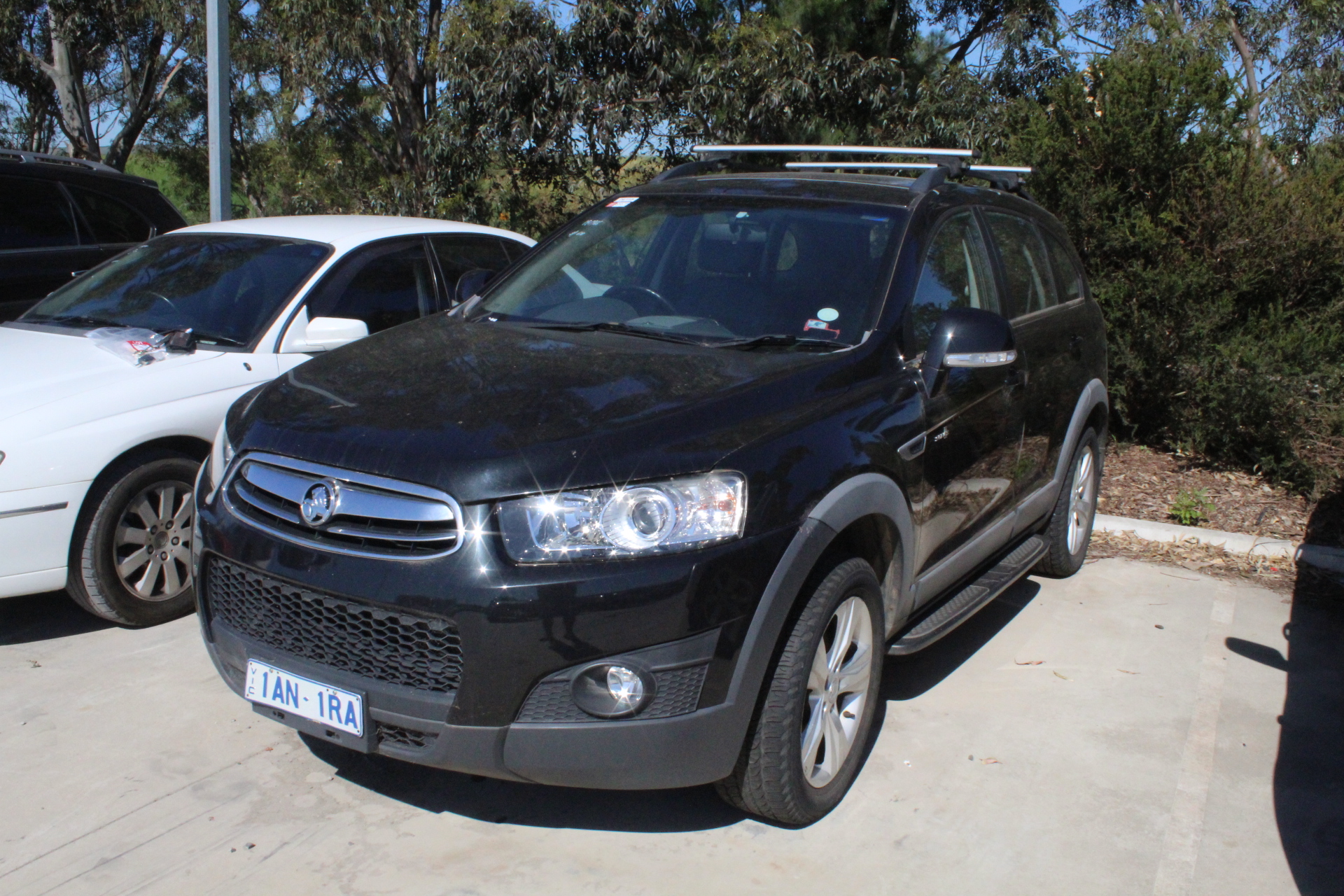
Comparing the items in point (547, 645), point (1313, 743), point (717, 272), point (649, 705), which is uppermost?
point (717, 272)

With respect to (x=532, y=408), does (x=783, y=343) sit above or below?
above

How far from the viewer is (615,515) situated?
2863 mm

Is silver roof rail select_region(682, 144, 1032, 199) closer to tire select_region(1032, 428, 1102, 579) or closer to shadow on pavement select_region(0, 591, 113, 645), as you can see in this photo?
tire select_region(1032, 428, 1102, 579)

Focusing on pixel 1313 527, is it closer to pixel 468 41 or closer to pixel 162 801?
Result: pixel 162 801

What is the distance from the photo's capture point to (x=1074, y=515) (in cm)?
572

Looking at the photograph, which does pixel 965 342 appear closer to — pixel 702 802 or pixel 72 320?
pixel 702 802

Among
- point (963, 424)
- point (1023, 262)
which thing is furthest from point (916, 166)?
point (963, 424)

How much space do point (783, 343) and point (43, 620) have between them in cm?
329

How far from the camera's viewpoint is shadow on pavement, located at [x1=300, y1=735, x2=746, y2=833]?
3.45 metres

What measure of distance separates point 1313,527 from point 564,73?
7.32 m

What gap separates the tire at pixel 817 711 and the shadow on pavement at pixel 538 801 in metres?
0.28

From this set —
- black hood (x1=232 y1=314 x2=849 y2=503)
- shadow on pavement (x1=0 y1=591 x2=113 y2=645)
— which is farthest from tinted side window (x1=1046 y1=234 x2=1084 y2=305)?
shadow on pavement (x1=0 y1=591 x2=113 y2=645)

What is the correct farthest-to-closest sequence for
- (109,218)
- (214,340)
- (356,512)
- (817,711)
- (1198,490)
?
(109,218)
(1198,490)
(214,340)
(817,711)
(356,512)

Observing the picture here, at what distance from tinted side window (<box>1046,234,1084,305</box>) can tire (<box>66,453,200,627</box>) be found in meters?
3.87
